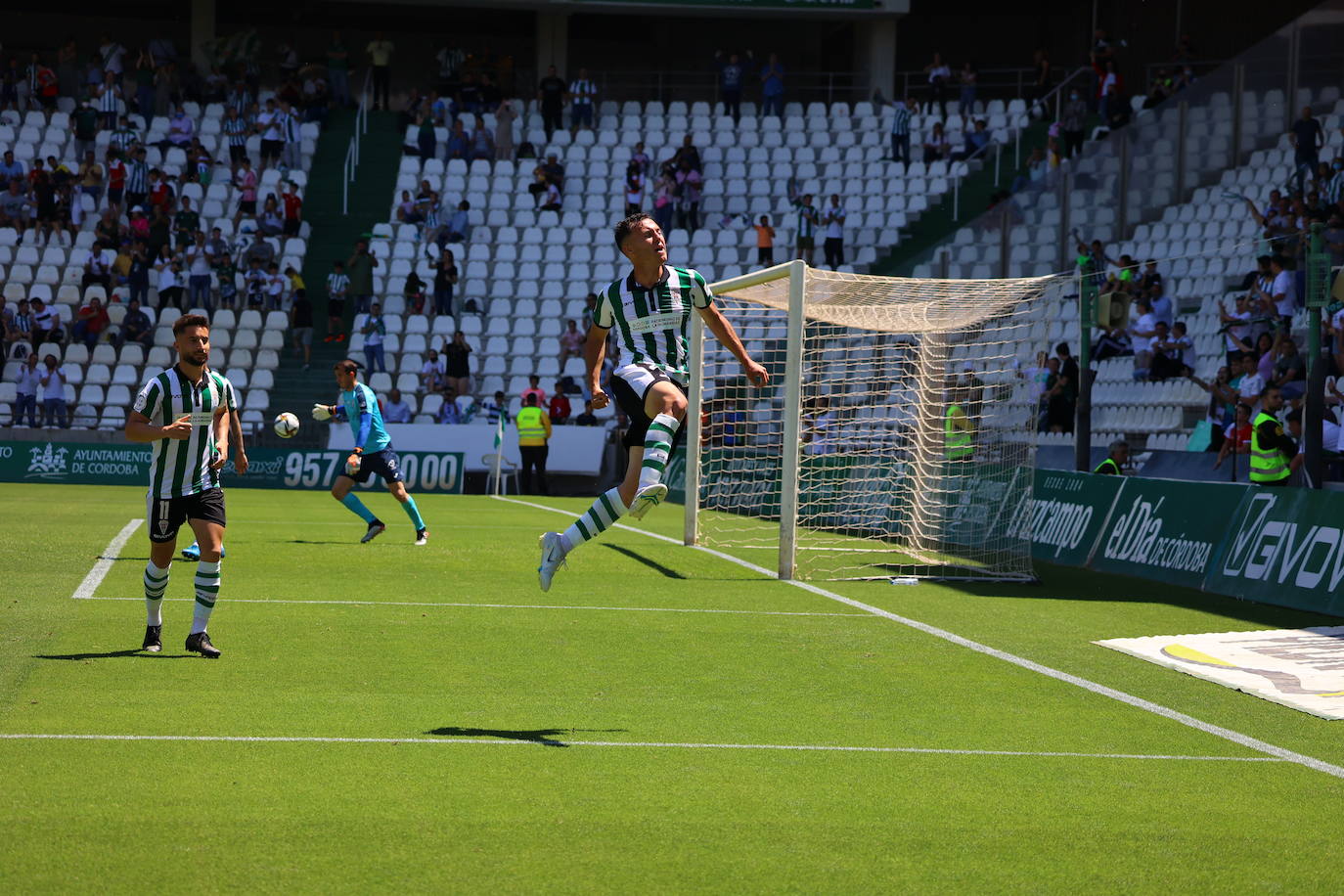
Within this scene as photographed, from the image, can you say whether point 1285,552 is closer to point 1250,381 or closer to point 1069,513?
point 1069,513

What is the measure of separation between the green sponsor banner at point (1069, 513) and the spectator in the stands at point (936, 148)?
1994 centimetres

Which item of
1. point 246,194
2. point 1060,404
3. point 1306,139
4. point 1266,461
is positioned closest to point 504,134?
point 246,194

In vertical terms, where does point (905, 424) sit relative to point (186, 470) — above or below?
above

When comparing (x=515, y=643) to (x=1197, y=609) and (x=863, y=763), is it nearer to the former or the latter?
(x=863, y=763)

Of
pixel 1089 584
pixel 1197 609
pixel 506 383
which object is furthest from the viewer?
pixel 506 383

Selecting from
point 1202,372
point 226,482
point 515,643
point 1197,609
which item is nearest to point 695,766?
point 515,643

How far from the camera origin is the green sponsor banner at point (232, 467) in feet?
94.7

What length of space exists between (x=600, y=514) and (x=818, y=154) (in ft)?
102

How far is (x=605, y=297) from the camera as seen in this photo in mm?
8312

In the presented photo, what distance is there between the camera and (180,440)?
870cm

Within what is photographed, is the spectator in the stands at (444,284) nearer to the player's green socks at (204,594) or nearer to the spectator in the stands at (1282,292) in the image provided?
the spectator in the stands at (1282,292)

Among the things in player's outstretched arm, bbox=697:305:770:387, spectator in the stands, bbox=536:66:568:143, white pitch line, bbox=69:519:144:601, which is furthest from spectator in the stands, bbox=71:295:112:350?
player's outstretched arm, bbox=697:305:770:387

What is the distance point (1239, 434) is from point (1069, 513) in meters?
2.39

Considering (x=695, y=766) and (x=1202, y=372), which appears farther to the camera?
(x=1202, y=372)
